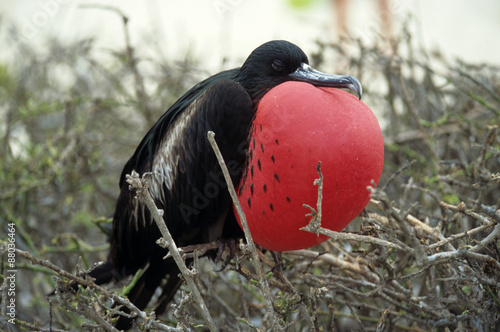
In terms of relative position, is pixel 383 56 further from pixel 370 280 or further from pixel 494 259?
pixel 494 259

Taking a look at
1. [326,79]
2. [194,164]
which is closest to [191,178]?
[194,164]

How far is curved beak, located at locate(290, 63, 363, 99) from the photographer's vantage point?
1732 mm

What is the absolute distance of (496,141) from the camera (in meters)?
2.39

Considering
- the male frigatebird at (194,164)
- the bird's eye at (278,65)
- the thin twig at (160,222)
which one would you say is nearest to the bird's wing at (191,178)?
the male frigatebird at (194,164)

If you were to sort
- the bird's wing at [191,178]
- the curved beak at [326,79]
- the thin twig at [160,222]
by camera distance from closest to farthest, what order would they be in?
the thin twig at [160,222] < the curved beak at [326,79] < the bird's wing at [191,178]

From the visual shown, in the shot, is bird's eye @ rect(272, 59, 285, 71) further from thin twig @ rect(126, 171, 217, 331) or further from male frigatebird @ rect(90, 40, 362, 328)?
thin twig @ rect(126, 171, 217, 331)

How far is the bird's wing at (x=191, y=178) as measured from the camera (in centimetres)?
187

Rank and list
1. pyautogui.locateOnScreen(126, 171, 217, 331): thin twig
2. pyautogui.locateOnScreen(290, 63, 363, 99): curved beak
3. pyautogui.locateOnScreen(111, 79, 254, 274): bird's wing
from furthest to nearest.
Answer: pyautogui.locateOnScreen(111, 79, 254, 274): bird's wing < pyautogui.locateOnScreen(290, 63, 363, 99): curved beak < pyautogui.locateOnScreen(126, 171, 217, 331): thin twig

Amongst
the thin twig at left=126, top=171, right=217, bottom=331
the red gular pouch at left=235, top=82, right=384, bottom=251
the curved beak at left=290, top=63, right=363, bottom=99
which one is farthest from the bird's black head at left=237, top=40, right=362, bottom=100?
the thin twig at left=126, top=171, right=217, bottom=331

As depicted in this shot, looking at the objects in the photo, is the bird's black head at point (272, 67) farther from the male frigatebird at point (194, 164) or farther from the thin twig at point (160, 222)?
the thin twig at point (160, 222)

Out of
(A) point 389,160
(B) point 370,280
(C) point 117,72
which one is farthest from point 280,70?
(C) point 117,72

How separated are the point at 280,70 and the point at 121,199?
0.83 m

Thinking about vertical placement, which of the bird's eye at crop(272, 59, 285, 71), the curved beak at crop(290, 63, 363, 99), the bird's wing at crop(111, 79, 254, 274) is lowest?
the bird's wing at crop(111, 79, 254, 274)

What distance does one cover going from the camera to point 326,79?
1.78 m
